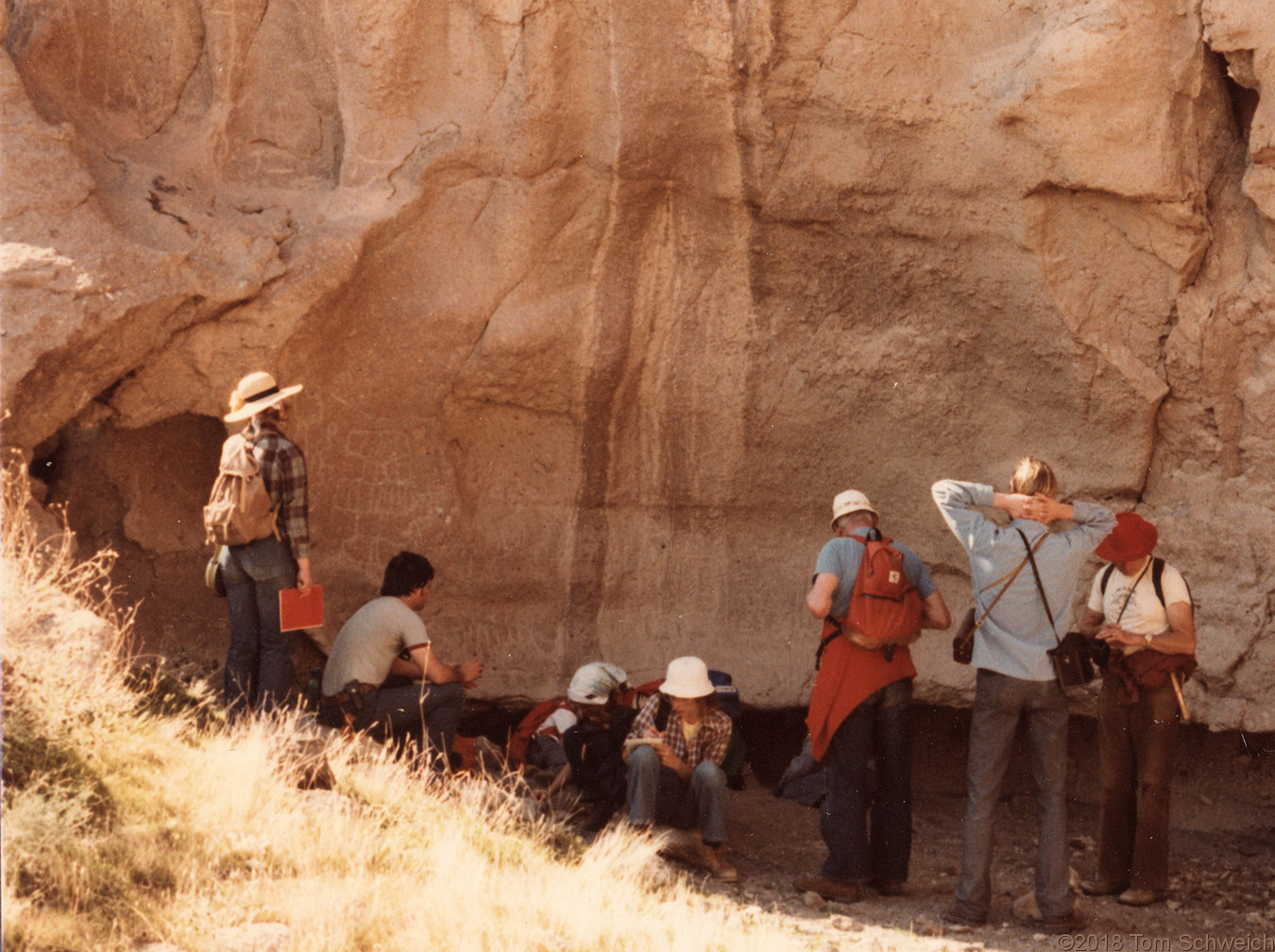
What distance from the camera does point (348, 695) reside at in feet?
18.9

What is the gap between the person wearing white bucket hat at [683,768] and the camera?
543cm

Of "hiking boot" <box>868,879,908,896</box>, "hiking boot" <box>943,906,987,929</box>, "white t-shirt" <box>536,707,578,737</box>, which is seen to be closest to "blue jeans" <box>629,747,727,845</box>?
"hiking boot" <box>868,879,908,896</box>

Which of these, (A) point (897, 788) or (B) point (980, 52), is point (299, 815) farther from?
(B) point (980, 52)

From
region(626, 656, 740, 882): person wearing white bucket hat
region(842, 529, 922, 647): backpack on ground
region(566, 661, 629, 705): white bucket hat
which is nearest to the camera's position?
region(842, 529, 922, 647): backpack on ground

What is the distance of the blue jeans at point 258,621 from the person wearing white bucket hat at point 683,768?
1508 millimetres

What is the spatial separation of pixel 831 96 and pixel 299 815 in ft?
14.3

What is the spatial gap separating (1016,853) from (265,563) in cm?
391

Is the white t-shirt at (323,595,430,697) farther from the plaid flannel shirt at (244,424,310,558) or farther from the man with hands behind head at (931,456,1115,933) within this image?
the man with hands behind head at (931,456,1115,933)

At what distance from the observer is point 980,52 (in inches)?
263

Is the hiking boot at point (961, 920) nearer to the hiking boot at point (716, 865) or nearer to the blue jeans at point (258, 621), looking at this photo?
the hiking boot at point (716, 865)

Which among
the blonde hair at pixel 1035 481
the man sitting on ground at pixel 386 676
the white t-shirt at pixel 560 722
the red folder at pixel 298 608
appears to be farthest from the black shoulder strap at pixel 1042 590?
the red folder at pixel 298 608

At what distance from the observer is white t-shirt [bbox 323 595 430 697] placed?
5.76m

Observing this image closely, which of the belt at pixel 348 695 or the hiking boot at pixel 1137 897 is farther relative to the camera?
the belt at pixel 348 695

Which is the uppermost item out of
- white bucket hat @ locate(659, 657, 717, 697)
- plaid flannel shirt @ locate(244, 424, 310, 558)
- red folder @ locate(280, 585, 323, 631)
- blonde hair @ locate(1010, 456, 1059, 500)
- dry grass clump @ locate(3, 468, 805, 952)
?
blonde hair @ locate(1010, 456, 1059, 500)
